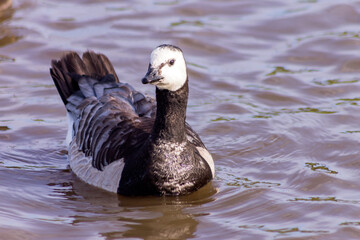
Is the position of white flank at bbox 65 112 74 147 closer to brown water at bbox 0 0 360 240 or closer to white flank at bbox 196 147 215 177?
brown water at bbox 0 0 360 240

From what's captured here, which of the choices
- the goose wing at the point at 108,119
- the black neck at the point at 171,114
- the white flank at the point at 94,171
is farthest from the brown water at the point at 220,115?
the black neck at the point at 171,114

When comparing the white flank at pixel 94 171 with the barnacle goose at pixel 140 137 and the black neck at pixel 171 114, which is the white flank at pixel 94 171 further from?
the black neck at pixel 171 114

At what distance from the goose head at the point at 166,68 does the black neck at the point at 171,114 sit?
210 mm

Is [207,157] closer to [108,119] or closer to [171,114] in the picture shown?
[171,114]

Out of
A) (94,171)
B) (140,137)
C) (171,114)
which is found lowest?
(94,171)

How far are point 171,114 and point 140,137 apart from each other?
2.31 feet

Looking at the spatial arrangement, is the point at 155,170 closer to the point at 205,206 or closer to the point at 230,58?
the point at 205,206

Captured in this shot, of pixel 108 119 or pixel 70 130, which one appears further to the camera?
pixel 70 130

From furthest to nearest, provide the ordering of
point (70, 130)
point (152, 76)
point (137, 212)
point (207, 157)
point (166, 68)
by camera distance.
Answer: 1. point (70, 130)
2. point (207, 157)
3. point (137, 212)
4. point (166, 68)
5. point (152, 76)

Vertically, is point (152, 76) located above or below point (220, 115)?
above

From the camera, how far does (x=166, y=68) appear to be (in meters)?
7.88

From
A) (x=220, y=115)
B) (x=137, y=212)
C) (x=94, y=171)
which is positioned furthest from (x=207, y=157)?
(x=220, y=115)

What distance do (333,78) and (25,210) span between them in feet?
21.0

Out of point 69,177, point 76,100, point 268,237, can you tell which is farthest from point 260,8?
point 268,237
